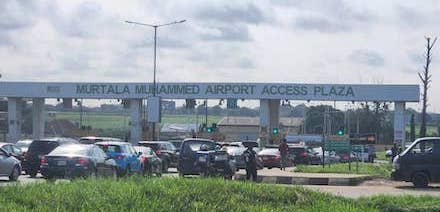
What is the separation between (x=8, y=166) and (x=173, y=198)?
50.3 ft

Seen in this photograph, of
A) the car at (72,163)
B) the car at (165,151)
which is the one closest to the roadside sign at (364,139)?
the car at (165,151)

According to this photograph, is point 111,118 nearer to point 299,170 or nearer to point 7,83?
point 7,83

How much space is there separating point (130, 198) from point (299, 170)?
23215mm

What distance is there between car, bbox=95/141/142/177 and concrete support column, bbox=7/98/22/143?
38.0 metres

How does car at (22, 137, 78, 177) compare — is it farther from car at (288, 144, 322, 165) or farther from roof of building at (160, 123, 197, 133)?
roof of building at (160, 123, 197, 133)

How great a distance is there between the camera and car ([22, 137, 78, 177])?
29.7m

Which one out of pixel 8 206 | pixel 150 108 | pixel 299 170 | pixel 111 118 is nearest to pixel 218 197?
pixel 8 206

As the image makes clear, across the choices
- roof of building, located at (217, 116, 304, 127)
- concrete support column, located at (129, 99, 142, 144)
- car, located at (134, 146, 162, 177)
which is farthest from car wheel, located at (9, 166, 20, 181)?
roof of building, located at (217, 116, 304, 127)

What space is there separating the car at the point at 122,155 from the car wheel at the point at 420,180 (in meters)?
10.2

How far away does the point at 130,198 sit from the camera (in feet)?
38.0

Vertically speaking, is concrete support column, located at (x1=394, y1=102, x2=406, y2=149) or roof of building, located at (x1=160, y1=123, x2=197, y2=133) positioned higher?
concrete support column, located at (x1=394, y1=102, x2=406, y2=149)

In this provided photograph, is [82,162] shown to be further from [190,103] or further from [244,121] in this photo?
[244,121]

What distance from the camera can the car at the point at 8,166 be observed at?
25.8 metres

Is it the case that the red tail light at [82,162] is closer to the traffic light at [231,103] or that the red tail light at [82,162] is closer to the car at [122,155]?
the car at [122,155]
